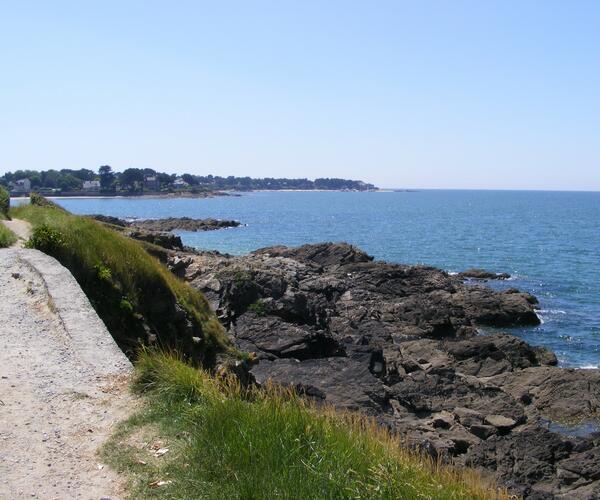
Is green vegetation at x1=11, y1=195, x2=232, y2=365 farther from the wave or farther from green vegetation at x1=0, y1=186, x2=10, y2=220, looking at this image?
the wave

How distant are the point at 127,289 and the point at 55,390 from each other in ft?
21.4

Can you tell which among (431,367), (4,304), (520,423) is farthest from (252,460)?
(431,367)

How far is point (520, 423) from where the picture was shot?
19375 mm

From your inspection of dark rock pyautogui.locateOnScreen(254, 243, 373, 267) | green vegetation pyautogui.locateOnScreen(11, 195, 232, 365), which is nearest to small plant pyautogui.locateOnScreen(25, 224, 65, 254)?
green vegetation pyautogui.locateOnScreen(11, 195, 232, 365)

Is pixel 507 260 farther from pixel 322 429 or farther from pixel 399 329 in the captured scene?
pixel 322 429

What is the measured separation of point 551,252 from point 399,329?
43681 mm

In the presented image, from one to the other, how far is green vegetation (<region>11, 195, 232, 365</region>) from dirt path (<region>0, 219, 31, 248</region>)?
2.08ft

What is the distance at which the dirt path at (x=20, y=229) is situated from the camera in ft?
51.5

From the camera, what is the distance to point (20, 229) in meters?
17.8

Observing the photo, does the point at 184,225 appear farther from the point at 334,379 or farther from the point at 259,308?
the point at 334,379

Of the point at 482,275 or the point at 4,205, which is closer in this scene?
the point at 4,205

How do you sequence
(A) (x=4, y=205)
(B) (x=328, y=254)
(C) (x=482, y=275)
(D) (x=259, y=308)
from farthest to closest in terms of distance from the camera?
(B) (x=328, y=254) → (C) (x=482, y=275) → (D) (x=259, y=308) → (A) (x=4, y=205)

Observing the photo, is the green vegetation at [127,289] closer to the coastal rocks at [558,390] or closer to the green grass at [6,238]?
the green grass at [6,238]

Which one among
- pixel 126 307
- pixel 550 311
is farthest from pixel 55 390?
pixel 550 311
